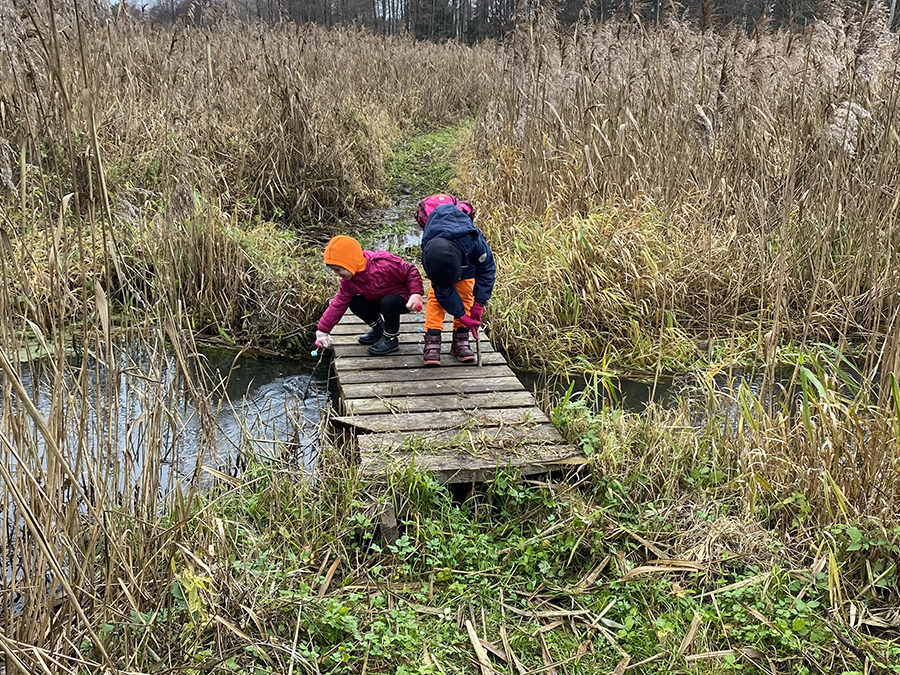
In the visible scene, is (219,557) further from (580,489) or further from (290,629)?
(580,489)

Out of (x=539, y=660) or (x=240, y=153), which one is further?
(x=240, y=153)

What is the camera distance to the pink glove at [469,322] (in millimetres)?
3873

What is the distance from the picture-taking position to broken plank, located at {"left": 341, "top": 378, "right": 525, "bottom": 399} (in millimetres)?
3494

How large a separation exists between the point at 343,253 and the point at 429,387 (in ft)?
2.69

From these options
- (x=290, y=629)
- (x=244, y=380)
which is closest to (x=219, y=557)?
(x=290, y=629)

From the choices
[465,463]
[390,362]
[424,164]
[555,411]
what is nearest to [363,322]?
[390,362]

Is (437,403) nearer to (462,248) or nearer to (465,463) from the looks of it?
(465,463)

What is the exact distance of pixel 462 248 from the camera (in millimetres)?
3707

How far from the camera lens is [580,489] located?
2.87 metres

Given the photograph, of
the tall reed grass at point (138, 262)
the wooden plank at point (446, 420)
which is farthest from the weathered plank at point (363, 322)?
the wooden plank at point (446, 420)

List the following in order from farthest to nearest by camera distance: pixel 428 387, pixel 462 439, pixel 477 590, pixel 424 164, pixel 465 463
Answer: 1. pixel 424 164
2. pixel 428 387
3. pixel 462 439
4. pixel 465 463
5. pixel 477 590

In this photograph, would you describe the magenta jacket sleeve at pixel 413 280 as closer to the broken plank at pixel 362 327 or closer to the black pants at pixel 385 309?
the black pants at pixel 385 309

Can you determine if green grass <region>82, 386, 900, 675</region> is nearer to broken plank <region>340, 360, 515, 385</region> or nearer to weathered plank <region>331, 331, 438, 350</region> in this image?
broken plank <region>340, 360, 515, 385</region>

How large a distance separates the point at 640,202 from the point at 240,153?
3.38 meters
